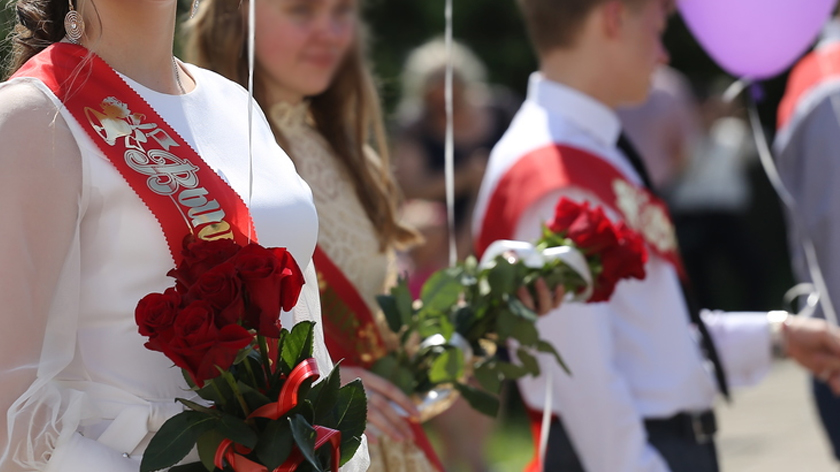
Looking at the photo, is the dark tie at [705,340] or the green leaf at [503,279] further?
the dark tie at [705,340]

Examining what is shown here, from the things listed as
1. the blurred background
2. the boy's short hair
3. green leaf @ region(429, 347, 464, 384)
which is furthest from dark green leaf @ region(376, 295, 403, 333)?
the blurred background

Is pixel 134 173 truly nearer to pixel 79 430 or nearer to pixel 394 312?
pixel 79 430

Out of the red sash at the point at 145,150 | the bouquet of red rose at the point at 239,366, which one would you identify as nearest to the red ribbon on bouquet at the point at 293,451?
the bouquet of red rose at the point at 239,366

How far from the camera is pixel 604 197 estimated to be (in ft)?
8.79

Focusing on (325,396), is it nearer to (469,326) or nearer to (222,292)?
(222,292)

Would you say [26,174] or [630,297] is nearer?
[26,174]

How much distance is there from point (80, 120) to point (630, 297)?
157cm

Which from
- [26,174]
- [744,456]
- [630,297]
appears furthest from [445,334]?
[744,456]

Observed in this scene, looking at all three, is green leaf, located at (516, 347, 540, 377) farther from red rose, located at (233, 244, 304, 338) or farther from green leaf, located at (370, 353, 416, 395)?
red rose, located at (233, 244, 304, 338)

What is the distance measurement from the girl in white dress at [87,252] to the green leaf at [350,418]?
16 centimetres

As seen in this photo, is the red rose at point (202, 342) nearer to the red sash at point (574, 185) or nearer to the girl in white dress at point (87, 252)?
the girl in white dress at point (87, 252)

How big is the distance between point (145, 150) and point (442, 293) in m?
0.92

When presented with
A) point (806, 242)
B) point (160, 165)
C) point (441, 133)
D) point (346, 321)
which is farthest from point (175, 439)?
point (441, 133)

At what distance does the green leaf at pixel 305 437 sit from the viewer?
137cm
